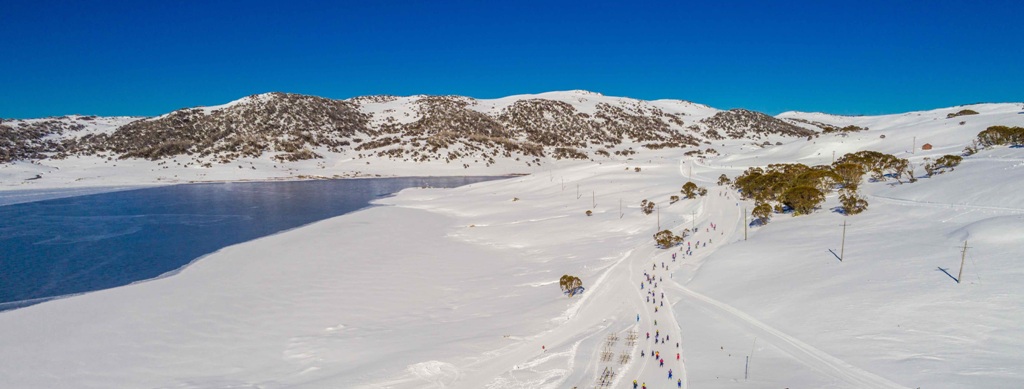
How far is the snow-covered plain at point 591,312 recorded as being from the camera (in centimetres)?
2030

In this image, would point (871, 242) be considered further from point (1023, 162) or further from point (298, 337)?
point (298, 337)

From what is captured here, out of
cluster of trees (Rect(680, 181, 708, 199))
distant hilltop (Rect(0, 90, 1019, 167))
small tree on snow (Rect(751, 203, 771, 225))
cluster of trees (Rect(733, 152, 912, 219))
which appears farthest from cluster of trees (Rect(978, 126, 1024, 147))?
distant hilltop (Rect(0, 90, 1019, 167))

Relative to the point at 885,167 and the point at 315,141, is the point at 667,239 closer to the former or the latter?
the point at 885,167

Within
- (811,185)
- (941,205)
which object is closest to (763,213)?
(811,185)

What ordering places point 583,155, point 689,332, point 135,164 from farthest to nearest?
point 583,155
point 135,164
point 689,332

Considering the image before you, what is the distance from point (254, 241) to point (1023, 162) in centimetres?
7376

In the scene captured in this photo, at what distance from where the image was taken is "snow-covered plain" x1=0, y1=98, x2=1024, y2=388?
20297mm

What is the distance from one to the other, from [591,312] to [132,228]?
184 feet

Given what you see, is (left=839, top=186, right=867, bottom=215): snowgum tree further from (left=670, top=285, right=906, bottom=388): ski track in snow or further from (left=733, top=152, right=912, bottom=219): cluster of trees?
(left=670, top=285, right=906, bottom=388): ski track in snow

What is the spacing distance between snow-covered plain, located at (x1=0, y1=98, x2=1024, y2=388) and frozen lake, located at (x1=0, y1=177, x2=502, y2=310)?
4.76 m

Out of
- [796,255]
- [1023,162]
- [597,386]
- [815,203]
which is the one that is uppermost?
[1023,162]

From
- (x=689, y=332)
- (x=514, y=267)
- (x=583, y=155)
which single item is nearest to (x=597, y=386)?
(x=689, y=332)

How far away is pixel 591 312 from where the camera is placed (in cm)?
2903

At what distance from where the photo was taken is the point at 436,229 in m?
56.0
